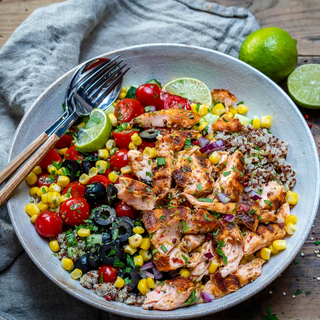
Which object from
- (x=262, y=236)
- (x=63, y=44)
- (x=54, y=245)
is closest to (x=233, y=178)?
(x=262, y=236)

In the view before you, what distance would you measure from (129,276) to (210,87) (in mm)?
2630

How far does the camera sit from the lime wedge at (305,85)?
4.82m

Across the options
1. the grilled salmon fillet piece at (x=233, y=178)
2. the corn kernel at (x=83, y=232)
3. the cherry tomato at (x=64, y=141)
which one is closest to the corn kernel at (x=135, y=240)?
the corn kernel at (x=83, y=232)

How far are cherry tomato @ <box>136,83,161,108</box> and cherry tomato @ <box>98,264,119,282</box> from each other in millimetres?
2008

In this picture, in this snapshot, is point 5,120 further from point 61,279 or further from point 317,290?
point 317,290

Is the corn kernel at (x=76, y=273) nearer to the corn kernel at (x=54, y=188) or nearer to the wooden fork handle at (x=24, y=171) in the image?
the corn kernel at (x=54, y=188)

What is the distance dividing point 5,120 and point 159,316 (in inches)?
128

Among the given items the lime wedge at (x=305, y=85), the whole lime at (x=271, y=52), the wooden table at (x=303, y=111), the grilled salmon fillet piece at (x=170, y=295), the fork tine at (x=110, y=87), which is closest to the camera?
the grilled salmon fillet piece at (x=170, y=295)

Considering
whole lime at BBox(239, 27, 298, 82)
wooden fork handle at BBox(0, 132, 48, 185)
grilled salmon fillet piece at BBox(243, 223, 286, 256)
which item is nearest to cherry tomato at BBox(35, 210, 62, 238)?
wooden fork handle at BBox(0, 132, 48, 185)

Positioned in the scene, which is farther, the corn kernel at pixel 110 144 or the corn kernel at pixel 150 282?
the corn kernel at pixel 110 144

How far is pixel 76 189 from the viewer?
13.3 ft

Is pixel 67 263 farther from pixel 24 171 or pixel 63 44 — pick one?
pixel 63 44

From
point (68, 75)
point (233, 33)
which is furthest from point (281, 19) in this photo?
point (68, 75)

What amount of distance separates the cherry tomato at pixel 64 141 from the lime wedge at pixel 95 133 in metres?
0.21
